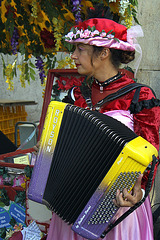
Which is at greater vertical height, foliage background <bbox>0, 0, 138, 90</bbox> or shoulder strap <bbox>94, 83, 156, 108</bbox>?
foliage background <bbox>0, 0, 138, 90</bbox>

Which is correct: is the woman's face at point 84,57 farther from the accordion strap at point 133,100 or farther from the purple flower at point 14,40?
the purple flower at point 14,40

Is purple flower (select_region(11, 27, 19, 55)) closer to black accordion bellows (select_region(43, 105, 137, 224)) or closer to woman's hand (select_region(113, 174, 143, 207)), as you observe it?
black accordion bellows (select_region(43, 105, 137, 224))

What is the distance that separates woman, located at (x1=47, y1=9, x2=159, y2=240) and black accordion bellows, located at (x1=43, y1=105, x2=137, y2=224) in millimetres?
147

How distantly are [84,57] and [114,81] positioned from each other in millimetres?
226

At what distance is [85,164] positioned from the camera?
151cm

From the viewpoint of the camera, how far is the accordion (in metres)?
1.40

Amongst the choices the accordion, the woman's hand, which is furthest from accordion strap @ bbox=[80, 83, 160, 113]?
the woman's hand

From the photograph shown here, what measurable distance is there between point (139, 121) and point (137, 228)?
2.00 ft

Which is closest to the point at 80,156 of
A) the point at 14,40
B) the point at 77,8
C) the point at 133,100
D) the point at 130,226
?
the point at 133,100

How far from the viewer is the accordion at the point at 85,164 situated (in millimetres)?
1397

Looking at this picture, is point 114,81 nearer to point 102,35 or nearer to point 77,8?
point 102,35

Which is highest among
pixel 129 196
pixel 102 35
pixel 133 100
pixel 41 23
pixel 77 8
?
pixel 77 8

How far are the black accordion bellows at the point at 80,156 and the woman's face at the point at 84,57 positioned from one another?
11.4 inches

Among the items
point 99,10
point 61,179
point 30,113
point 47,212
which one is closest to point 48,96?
point 47,212
